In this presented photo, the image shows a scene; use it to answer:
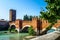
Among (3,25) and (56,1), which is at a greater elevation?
(56,1)

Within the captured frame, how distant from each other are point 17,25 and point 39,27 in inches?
371

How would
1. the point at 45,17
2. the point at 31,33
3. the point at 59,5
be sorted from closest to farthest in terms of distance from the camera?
the point at 59,5, the point at 45,17, the point at 31,33

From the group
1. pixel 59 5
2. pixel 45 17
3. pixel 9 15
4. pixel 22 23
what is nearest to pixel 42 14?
pixel 45 17

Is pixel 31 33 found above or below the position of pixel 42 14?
below

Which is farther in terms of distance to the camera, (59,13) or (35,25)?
(35,25)

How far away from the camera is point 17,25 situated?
37.1 meters

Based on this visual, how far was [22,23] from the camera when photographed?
36062mm

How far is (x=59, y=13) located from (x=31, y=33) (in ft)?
56.4

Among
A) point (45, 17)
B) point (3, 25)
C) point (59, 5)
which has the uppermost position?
point (59, 5)

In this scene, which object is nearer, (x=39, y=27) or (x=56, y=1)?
(x=56, y=1)

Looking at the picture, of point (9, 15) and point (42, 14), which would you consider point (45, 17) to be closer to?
point (42, 14)

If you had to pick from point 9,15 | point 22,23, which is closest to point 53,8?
point 22,23

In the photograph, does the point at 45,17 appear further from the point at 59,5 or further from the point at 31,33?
the point at 31,33

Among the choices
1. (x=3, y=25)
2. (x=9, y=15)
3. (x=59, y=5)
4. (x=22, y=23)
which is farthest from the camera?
(x=9, y=15)
